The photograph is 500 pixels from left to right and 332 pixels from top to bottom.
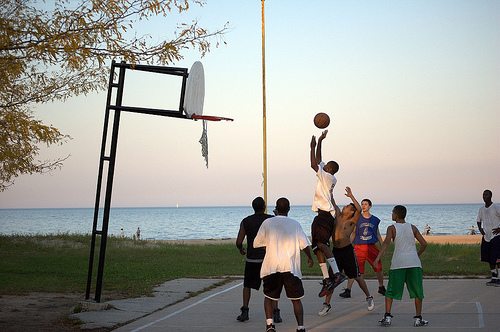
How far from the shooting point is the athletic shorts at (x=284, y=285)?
1130cm

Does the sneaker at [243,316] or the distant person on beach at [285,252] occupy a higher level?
Answer: the distant person on beach at [285,252]

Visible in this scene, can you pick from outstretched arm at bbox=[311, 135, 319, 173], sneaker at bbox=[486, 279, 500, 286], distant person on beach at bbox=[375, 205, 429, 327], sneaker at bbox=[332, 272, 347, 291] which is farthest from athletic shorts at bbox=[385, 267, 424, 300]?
sneaker at bbox=[486, 279, 500, 286]

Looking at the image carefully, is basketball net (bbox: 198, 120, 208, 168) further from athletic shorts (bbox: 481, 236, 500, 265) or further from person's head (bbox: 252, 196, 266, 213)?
athletic shorts (bbox: 481, 236, 500, 265)

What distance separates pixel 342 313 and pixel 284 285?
3.41 m

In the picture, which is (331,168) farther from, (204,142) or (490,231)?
(490,231)

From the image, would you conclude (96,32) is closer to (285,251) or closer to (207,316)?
(285,251)

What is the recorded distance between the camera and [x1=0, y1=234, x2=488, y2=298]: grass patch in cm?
1925

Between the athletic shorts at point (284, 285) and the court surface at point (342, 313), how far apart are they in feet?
4.36

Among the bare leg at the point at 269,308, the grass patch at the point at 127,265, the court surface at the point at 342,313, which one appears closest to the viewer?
the bare leg at the point at 269,308

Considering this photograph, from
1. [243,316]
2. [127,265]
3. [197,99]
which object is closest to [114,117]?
[197,99]

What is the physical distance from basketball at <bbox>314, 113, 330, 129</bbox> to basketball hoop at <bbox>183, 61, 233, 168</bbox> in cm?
156

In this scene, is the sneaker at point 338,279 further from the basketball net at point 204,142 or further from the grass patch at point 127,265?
the grass patch at point 127,265

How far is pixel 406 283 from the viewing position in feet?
41.9

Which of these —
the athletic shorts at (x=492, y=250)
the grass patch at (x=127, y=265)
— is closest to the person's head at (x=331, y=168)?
the grass patch at (x=127, y=265)
